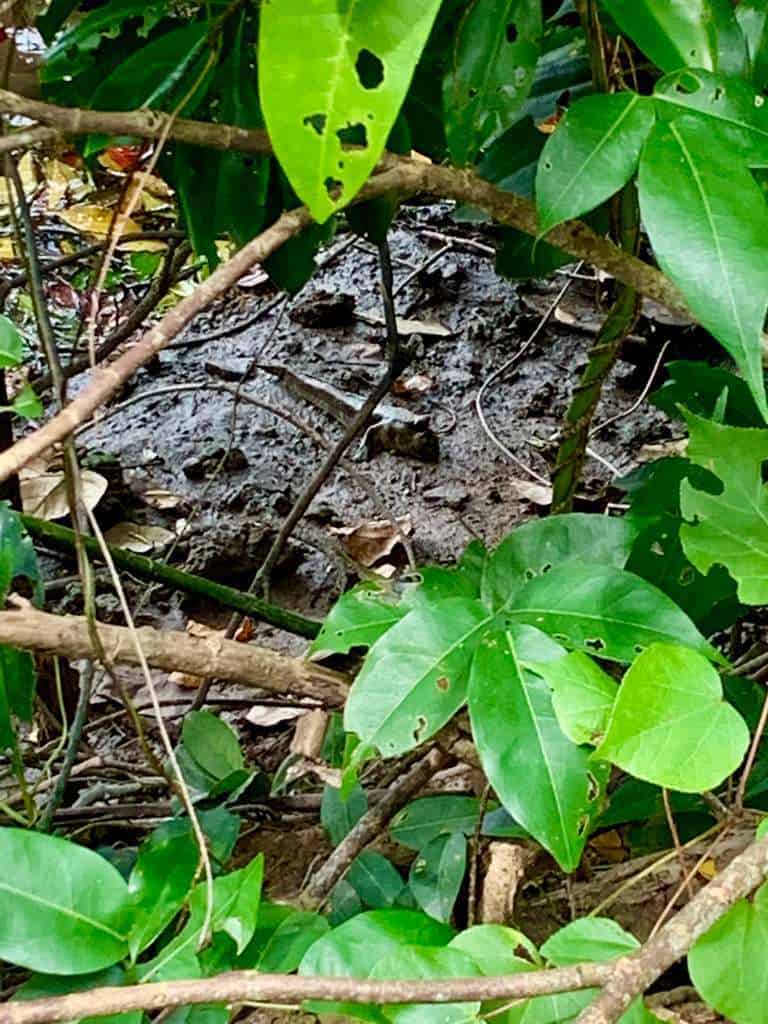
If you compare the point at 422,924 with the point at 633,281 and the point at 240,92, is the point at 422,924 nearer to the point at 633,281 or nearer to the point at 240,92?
the point at 633,281

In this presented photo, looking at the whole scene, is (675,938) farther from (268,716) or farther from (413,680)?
(268,716)

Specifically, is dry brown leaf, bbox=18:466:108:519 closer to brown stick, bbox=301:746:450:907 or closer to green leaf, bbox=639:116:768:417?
brown stick, bbox=301:746:450:907

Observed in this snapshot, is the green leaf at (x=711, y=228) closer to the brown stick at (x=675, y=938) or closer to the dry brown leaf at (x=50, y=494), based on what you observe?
the brown stick at (x=675, y=938)

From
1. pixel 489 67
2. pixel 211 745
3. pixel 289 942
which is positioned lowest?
pixel 211 745

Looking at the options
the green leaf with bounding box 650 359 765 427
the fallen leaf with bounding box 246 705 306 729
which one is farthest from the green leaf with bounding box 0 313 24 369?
the fallen leaf with bounding box 246 705 306 729

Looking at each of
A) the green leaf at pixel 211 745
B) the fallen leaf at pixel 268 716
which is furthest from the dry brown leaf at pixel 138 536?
the green leaf at pixel 211 745

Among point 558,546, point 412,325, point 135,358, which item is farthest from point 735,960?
point 412,325

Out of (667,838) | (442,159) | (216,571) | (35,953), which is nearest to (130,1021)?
(35,953)
